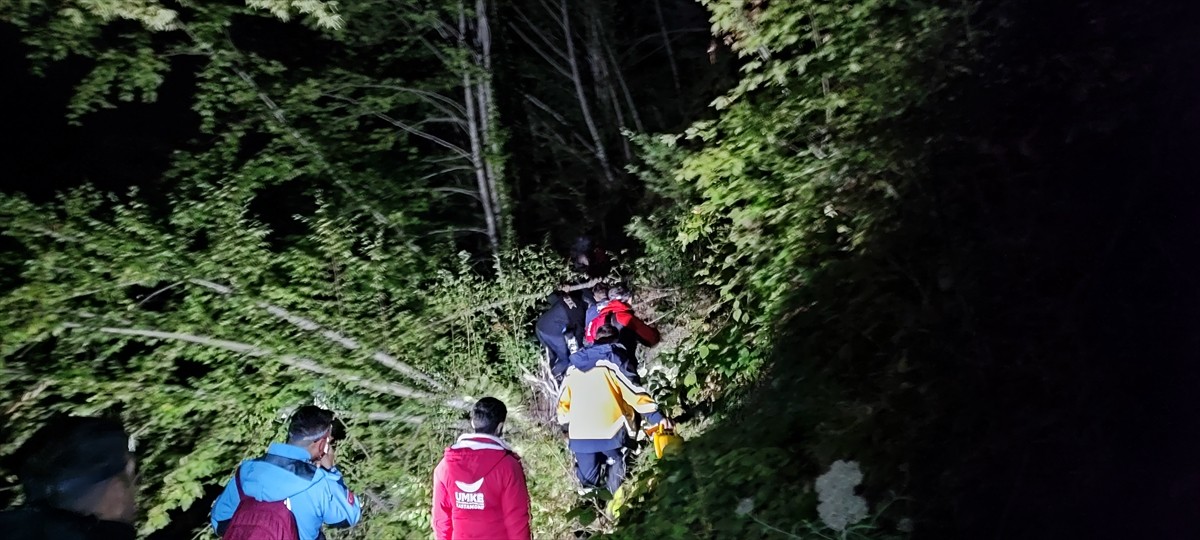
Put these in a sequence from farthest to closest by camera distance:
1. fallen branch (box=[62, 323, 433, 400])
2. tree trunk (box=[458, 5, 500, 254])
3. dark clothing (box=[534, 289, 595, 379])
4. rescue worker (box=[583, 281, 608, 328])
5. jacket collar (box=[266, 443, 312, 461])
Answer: tree trunk (box=[458, 5, 500, 254])
fallen branch (box=[62, 323, 433, 400])
dark clothing (box=[534, 289, 595, 379])
rescue worker (box=[583, 281, 608, 328])
jacket collar (box=[266, 443, 312, 461])

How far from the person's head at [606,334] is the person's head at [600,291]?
511 mm

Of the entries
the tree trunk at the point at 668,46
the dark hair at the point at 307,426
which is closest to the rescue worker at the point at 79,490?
the dark hair at the point at 307,426

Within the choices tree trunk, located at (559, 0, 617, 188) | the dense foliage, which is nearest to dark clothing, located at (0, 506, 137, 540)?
the dense foliage

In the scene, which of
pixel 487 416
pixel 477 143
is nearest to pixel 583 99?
pixel 477 143

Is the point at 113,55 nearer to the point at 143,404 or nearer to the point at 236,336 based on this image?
the point at 236,336

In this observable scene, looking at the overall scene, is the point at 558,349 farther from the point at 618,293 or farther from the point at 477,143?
the point at 477,143

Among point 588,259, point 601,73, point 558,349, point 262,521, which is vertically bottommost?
point 558,349

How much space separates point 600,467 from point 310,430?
2284 mm

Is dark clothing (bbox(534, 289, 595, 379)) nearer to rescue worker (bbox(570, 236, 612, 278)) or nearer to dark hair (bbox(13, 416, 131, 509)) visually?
rescue worker (bbox(570, 236, 612, 278))

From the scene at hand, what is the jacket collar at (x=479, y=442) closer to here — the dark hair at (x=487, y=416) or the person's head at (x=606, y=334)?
the dark hair at (x=487, y=416)

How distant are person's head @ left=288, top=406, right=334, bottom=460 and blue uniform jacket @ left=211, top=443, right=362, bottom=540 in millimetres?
105

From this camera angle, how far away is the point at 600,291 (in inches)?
227

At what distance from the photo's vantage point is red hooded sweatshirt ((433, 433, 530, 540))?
4.13 m

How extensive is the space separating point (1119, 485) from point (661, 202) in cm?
524
